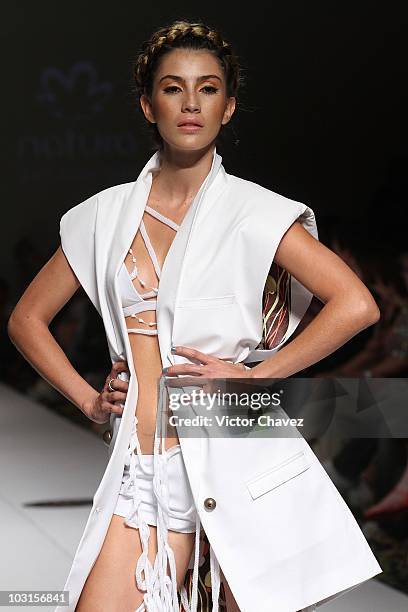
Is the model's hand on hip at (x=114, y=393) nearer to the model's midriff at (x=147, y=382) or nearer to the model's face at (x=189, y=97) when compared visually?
the model's midriff at (x=147, y=382)

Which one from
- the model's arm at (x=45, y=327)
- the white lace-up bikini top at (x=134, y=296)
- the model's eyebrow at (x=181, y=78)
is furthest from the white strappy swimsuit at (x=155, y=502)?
the model's eyebrow at (x=181, y=78)

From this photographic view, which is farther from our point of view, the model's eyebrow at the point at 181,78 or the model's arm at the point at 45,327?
the model's arm at the point at 45,327

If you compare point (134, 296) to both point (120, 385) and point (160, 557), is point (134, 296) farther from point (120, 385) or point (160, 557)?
point (160, 557)

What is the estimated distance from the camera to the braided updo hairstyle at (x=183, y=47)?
178 cm

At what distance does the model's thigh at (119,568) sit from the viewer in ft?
5.66

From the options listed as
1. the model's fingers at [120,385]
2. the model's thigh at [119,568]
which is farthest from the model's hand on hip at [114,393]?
the model's thigh at [119,568]

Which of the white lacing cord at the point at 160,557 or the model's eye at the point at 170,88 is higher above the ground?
the model's eye at the point at 170,88

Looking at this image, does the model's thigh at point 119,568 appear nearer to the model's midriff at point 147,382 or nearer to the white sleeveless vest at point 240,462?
the white sleeveless vest at point 240,462

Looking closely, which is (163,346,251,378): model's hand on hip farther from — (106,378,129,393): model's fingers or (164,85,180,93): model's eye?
(164,85,180,93): model's eye

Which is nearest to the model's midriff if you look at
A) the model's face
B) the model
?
the model

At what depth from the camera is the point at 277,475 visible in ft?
5.68

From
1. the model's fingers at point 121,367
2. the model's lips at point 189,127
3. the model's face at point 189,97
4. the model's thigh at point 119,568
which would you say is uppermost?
the model's face at point 189,97

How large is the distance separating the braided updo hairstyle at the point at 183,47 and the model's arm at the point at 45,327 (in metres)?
0.29

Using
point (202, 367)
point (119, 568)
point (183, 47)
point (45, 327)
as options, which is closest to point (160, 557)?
point (119, 568)
